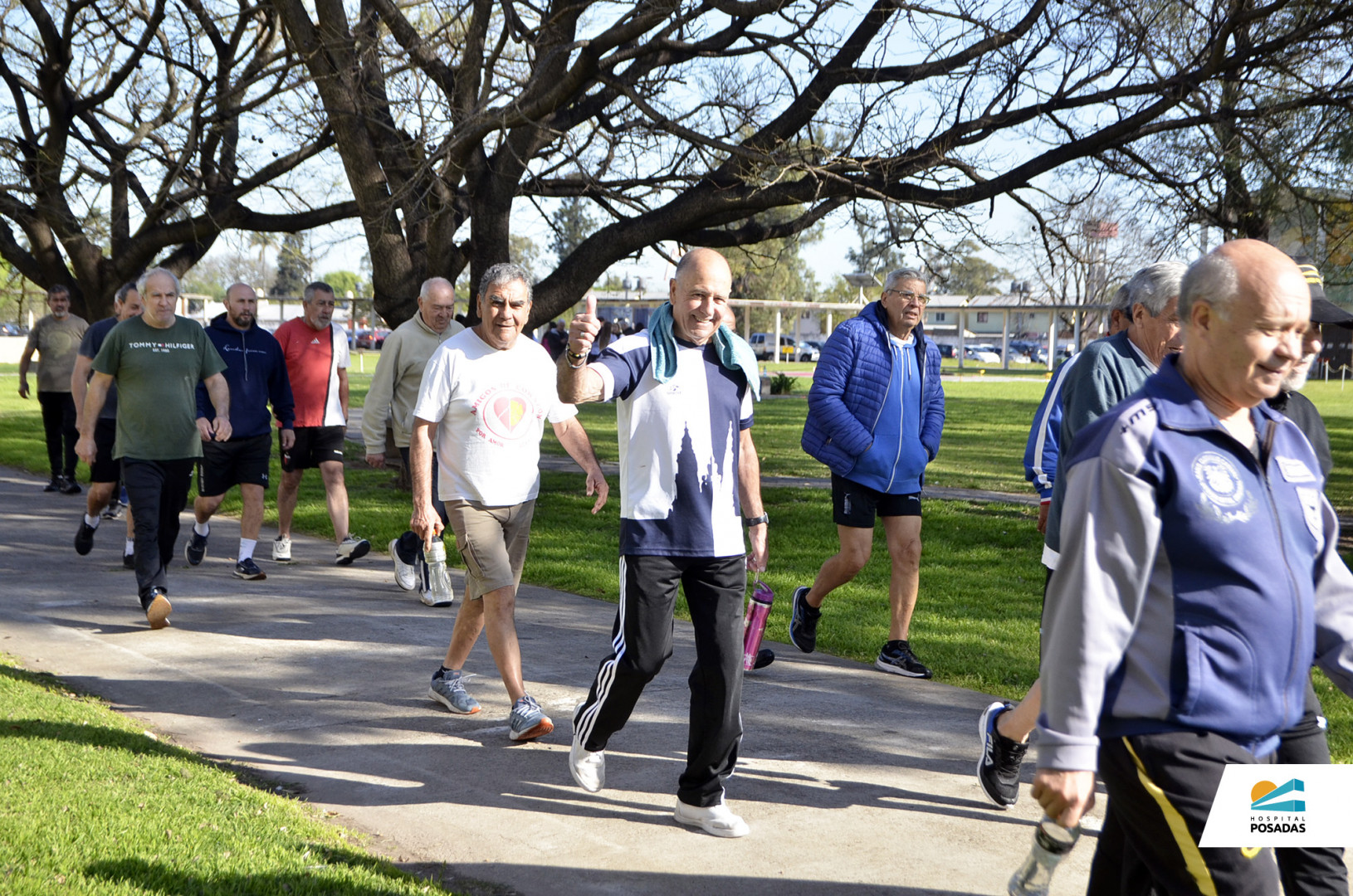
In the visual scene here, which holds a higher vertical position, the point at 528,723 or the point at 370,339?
the point at 370,339

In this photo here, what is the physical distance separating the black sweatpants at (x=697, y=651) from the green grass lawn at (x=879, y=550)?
7.94ft

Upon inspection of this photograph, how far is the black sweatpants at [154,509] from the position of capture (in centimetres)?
734

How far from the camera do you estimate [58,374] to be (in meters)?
13.2

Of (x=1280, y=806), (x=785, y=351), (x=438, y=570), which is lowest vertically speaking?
(x=438, y=570)

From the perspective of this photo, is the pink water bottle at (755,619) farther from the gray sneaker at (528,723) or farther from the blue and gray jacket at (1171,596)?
the blue and gray jacket at (1171,596)

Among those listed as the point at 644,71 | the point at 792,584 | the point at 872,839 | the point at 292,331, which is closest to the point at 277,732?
the point at 872,839

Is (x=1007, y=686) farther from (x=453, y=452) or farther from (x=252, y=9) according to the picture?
(x=252, y=9)

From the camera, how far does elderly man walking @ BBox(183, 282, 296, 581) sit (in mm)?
8945

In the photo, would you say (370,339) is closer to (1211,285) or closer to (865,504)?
(865,504)

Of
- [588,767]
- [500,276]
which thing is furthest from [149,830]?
[500,276]

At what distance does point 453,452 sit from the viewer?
548 cm

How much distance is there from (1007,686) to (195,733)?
3903 millimetres

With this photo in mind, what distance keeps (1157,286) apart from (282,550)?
7.30 meters

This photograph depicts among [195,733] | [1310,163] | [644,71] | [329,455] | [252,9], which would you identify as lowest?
[195,733]
